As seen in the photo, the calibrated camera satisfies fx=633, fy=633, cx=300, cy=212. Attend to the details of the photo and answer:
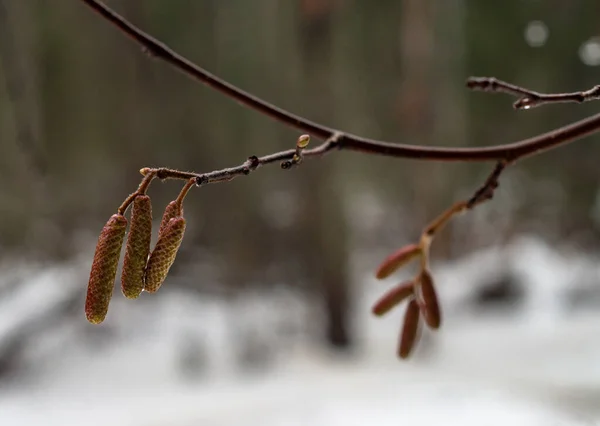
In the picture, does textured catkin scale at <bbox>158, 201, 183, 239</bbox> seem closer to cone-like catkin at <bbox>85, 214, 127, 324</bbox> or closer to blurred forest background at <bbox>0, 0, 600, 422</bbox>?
cone-like catkin at <bbox>85, 214, 127, 324</bbox>

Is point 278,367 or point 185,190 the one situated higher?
point 278,367

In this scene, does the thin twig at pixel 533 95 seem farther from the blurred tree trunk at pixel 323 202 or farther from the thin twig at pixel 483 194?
the blurred tree trunk at pixel 323 202

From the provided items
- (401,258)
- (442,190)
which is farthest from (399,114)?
(401,258)

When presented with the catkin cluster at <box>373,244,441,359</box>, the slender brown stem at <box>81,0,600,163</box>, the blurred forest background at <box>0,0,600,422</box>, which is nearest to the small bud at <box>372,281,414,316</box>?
the catkin cluster at <box>373,244,441,359</box>

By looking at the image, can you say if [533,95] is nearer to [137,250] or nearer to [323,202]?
[137,250]

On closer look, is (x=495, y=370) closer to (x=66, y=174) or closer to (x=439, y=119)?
(x=439, y=119)

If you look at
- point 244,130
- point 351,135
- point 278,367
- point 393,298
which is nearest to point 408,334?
point 393,298
